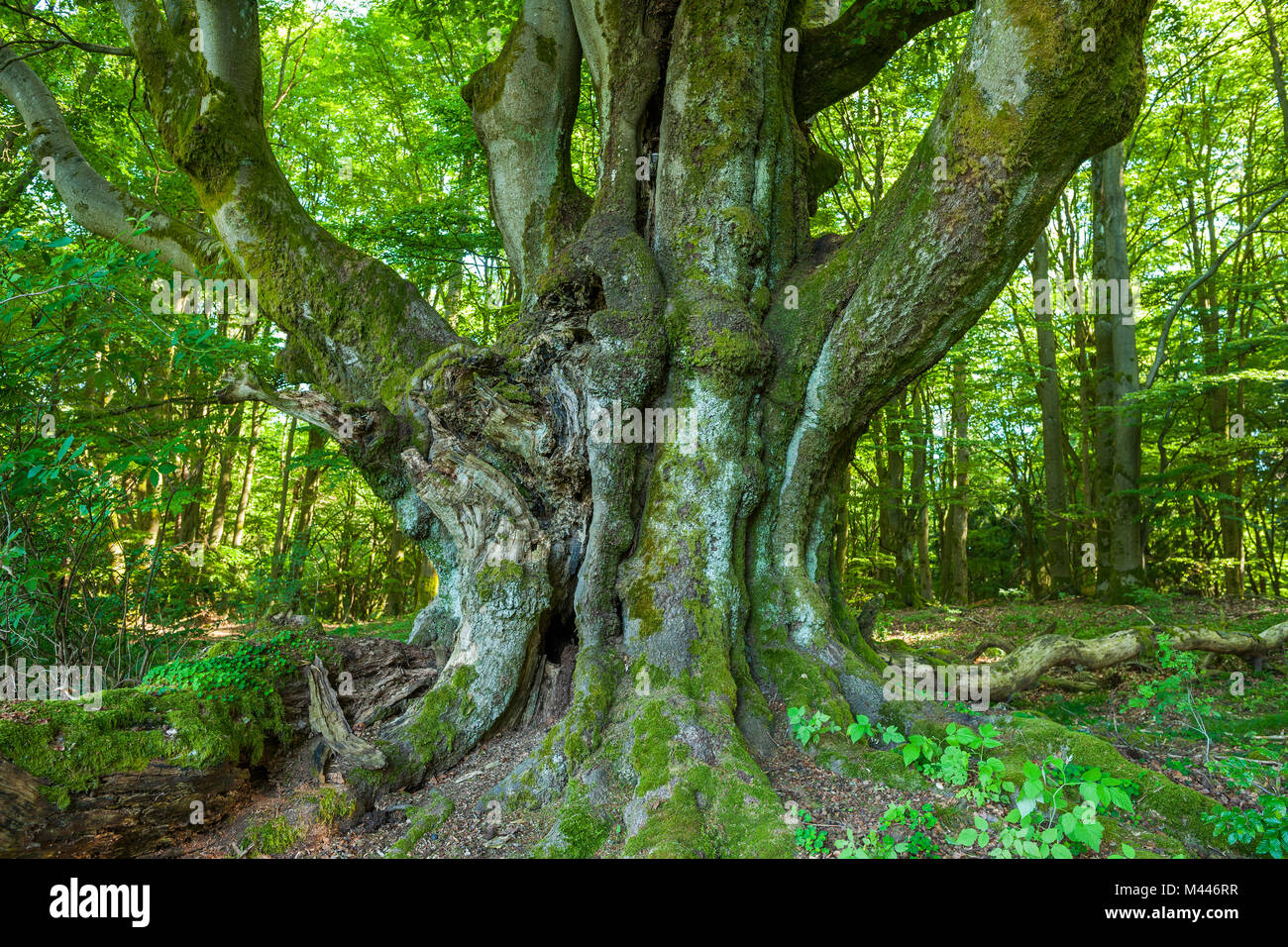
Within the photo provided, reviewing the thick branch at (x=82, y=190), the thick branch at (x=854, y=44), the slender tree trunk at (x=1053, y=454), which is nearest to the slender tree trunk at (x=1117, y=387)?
the slender tree trunk at (x=1053, y=454)

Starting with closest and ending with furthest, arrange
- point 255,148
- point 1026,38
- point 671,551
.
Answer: point 1026,38 → point 671,551 → point 255,148

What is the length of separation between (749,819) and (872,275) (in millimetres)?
2784

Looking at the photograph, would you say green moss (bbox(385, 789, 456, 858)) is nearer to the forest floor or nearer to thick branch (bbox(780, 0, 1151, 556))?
the forest floor

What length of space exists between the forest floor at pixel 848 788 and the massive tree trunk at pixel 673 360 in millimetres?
141

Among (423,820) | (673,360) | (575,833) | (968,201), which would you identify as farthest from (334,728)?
(968,201)

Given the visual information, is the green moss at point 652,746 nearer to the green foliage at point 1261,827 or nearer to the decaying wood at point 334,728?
the decaying wood at point 334,728

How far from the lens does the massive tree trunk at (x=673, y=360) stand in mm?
3236

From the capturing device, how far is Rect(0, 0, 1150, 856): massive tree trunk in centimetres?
324

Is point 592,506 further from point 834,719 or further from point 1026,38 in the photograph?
point 1026,38

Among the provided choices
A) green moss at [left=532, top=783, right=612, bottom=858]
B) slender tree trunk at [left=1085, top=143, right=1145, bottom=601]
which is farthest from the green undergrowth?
slender tree trunk at [left=1085, top=143, right=1145, bottom=601]

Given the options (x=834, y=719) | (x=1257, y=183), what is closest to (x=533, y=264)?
(x=834, y=719)

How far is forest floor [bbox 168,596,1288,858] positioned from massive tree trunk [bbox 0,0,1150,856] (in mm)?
141

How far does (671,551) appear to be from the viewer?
3783 mm

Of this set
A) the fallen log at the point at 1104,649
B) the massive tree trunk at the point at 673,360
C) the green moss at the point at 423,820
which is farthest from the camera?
the fallen log at the point at 1104,649
